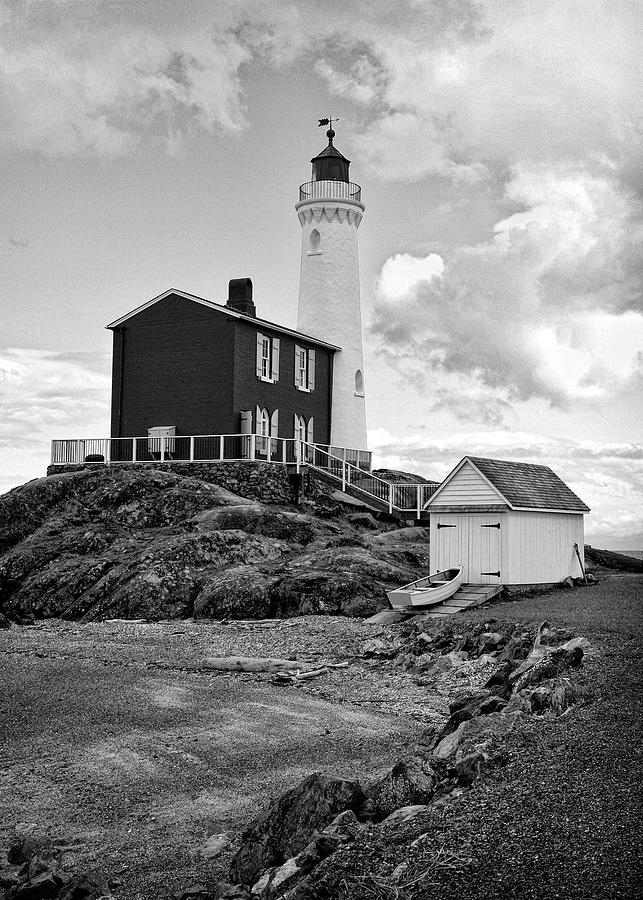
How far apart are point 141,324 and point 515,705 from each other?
104ft

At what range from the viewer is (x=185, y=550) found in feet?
85.9

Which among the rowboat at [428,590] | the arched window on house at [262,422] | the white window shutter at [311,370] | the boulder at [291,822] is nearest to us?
the boulder at [291,822]

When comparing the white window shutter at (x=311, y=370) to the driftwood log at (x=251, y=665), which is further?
the white window shutter at (x=311, y=370)

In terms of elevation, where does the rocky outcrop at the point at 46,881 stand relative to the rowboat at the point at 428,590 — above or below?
below

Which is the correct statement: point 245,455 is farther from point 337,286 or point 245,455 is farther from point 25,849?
point 25,849

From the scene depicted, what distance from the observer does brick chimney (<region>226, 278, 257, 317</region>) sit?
133 ft

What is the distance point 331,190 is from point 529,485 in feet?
81.5

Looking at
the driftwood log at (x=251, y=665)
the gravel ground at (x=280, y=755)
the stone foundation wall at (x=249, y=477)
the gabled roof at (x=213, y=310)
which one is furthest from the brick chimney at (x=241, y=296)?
the driftwood log at (x=251, y=665)

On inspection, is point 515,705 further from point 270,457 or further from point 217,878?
point 270,457

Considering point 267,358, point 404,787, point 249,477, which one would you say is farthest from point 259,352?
point 404,787

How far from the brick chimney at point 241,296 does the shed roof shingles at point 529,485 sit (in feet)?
60.6

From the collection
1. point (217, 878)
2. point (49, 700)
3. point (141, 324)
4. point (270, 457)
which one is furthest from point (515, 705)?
point (141, 324)

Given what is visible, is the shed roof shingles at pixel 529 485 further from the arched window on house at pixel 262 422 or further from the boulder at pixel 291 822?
the boulder at pixel 291 822

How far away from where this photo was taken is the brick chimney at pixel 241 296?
40.7 metres
